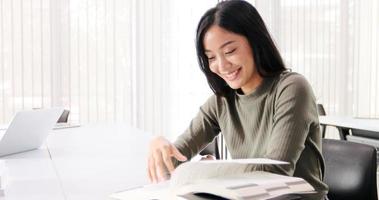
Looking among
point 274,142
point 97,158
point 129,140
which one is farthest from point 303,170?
point 129,140

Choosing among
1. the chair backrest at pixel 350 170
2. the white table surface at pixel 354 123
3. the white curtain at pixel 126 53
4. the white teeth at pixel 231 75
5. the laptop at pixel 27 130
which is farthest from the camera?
the white curtain at pixel 126 53

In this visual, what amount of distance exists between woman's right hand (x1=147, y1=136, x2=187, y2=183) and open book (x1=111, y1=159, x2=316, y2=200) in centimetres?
25

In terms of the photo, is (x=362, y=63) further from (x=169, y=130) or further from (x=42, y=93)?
(x=42, y=93)

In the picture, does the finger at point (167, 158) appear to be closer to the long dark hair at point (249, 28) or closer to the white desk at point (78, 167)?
the white desk at point (78, 167)

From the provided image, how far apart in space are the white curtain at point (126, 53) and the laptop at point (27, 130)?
91.6 inches

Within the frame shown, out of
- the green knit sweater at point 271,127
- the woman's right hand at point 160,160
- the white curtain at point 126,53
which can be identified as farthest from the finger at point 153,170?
the white curtain at point 126,53

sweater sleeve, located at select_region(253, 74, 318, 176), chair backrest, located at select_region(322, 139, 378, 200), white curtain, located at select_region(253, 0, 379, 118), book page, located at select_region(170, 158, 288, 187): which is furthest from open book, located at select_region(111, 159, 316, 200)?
white curtain, located at select_region(253, 0, 379, 118)

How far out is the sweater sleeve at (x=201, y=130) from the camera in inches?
60.1

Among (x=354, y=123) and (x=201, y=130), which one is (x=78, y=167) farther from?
A: (x=354, y=123)

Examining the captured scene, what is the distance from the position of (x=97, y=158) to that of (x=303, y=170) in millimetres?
827

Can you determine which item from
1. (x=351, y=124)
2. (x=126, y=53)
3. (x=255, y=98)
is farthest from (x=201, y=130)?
(x=126, y=53)

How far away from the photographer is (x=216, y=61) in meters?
1.35

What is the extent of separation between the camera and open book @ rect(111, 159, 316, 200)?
82 cm

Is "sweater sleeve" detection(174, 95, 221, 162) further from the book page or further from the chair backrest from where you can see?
the book page
